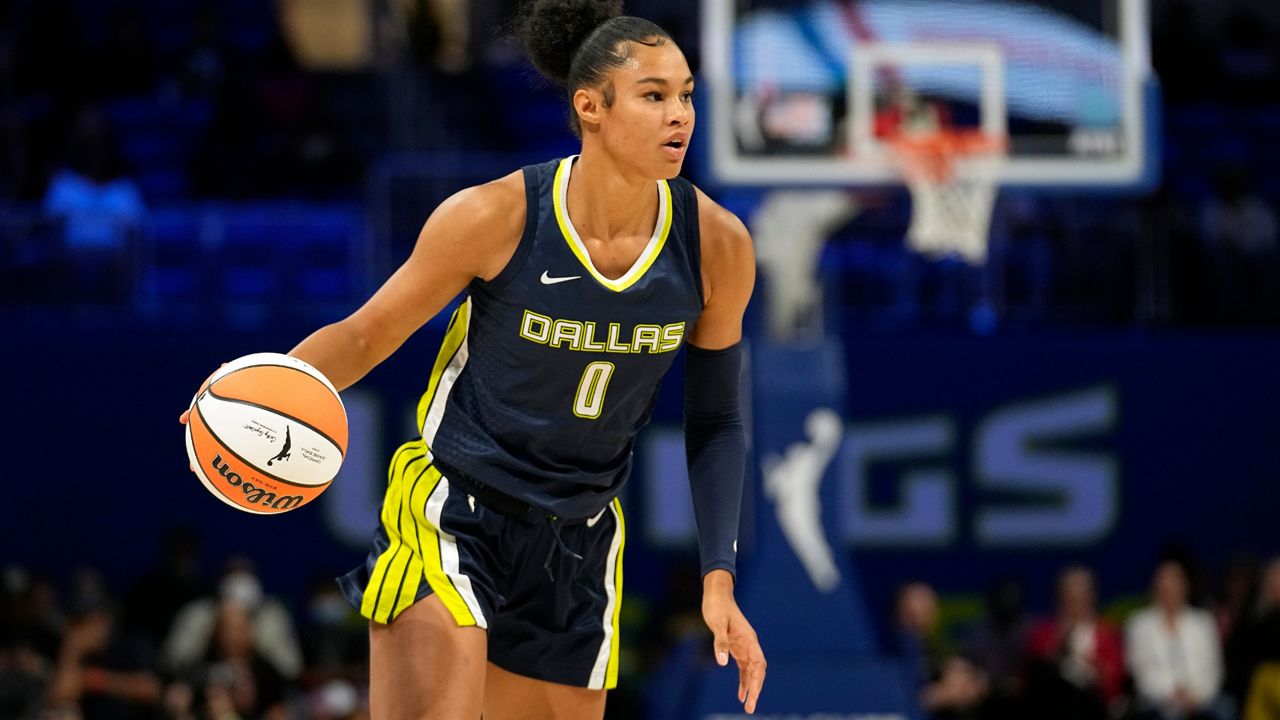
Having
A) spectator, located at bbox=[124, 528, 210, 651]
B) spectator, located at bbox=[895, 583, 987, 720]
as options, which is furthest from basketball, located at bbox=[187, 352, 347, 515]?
spectator, located at bbox=[124, 528, 210, 651]

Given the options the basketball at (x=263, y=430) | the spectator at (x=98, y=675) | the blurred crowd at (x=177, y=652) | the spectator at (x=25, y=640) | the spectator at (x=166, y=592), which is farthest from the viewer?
the spectator at (x=166, y=592)

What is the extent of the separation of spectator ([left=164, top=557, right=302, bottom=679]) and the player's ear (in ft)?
22.6

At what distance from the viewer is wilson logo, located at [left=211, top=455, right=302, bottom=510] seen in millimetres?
4062

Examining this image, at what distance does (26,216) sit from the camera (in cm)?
1278

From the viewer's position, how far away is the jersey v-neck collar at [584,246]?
421 centimetres

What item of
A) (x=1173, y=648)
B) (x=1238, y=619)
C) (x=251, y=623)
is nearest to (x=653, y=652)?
(x=251, y=623)

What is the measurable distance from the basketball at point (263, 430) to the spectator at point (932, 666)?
653 cm

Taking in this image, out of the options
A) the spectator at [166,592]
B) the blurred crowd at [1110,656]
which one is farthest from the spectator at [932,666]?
the spectator at [166,592]

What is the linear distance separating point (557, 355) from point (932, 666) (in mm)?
7076

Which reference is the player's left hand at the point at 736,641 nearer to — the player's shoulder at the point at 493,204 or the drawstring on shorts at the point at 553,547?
the drawstring on shorts at the point at 553,547

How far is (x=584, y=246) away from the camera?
4234mm

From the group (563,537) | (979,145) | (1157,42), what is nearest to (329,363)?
(563,537)

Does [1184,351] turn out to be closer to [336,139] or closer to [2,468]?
[336,139]

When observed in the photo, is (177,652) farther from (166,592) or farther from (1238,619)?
(1238,619)
